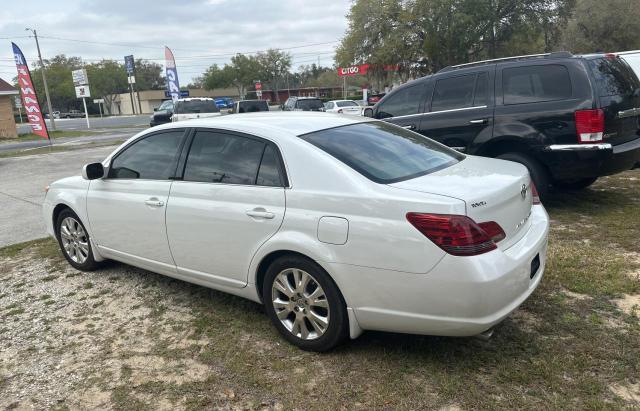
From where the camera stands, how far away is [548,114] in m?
5.86

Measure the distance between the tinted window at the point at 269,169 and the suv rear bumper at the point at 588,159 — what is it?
3814 mm

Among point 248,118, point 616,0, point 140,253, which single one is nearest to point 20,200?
point 140,253

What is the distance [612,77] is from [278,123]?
430 centimetres

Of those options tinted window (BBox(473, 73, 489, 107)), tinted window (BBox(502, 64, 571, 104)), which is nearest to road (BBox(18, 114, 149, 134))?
tinted window (BBox(473, 73, 489, 107))

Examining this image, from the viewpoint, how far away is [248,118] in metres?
4.03

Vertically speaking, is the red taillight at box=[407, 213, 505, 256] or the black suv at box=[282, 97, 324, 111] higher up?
the red taillight at box=[407, 213, 505, 256]

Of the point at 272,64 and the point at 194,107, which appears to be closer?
the point at 194,107

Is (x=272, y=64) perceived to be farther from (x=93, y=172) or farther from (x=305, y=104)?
(x=93, y=172)

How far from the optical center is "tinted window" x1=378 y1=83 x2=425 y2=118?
7258 mm

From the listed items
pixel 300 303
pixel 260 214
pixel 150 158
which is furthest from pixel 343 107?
pixel 300 303

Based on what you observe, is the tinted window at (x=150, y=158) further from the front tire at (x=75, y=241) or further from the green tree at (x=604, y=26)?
the green tree at (x=604, y=26)

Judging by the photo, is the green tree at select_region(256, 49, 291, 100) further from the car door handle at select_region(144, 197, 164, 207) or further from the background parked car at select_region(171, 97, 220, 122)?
the car door handle at select_region(144, 197, 164, 207)

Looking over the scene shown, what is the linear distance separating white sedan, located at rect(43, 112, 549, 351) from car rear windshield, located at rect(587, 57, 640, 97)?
2760 millimetres

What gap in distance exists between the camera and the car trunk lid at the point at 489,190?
9.44 ft
